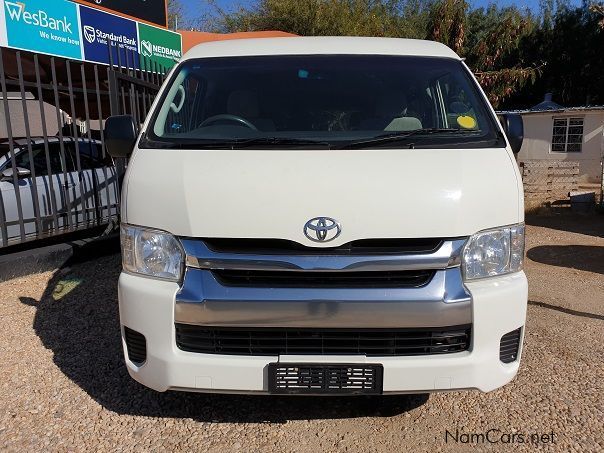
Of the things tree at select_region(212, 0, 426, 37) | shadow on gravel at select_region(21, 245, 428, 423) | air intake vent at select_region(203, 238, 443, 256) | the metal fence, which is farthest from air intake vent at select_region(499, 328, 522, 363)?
tree at select_region(212, 0, 426, 37)

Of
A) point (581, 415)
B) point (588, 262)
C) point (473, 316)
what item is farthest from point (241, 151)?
point (588, 262)

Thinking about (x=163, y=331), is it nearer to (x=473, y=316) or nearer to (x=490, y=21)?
(x=473, y=316)

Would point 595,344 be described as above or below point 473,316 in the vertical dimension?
below

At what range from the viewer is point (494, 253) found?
98.7 inches

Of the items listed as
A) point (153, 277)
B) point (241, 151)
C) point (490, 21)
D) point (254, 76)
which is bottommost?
point (153, 277)

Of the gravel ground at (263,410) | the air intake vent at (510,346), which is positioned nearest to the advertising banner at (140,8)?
the gravel ground at (263,410)

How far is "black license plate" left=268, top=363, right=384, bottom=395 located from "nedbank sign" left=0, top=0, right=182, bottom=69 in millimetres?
5280

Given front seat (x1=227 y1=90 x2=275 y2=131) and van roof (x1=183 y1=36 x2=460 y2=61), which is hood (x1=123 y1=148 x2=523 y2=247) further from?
van roof (x1=183 y1=36 x2=460 y2=61)

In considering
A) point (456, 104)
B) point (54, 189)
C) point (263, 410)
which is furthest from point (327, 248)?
point (54, 189)

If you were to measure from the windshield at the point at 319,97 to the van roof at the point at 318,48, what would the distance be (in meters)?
0.06

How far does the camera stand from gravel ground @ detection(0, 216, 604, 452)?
2760mm

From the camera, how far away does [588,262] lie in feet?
21.9

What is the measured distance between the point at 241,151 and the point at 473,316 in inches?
54.6

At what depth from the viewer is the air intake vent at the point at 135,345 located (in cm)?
258
